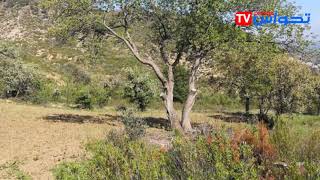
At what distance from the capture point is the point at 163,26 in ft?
62.6

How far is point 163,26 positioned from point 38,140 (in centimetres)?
695

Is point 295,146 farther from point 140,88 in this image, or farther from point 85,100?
point 140,88

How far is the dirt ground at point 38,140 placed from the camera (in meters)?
11.8

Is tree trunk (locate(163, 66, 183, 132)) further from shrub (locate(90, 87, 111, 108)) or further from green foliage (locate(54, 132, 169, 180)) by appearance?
shrub (locate(90, 87, 111, 108))

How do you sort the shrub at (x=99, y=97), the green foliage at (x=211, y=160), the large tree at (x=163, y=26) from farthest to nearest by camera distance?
1. the shrub at (x=99, y=97)
2. the large tree at (x=163, y=26)
3. the green foliage at (x=211, y=160)

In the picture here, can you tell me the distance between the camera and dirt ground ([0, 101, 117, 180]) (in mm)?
11800

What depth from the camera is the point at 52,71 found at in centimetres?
5225

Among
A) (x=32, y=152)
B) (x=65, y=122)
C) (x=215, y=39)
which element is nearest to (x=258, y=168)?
(x=32, y=152)

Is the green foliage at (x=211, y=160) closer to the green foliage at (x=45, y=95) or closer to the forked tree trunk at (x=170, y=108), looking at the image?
the forked tree trunk at (x=170, y=108)

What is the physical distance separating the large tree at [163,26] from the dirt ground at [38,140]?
356 centimetres

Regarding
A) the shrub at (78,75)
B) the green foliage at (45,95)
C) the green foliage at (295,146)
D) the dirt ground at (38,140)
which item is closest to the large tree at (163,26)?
the dirt ground at (38,140)

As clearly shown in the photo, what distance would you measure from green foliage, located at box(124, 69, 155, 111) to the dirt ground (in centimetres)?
794

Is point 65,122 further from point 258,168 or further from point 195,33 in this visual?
point 258,168

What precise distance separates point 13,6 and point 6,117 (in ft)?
176
